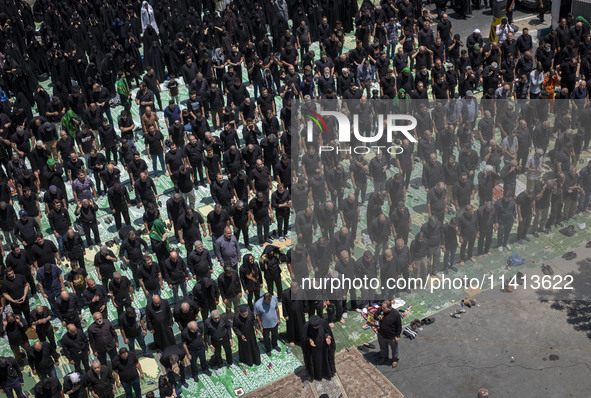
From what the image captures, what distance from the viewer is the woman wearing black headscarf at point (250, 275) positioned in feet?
58.5

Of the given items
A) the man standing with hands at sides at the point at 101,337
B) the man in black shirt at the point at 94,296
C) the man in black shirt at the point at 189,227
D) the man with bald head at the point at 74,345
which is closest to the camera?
the man with bald head at the point at 74,345

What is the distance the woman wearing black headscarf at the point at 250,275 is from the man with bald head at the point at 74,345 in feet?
12.2

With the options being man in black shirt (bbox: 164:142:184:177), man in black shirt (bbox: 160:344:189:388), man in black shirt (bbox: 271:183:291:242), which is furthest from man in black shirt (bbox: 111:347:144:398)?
man in black shirt (bbox: 164:142:184:177)

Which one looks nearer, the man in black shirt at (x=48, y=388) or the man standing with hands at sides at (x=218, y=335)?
the man in black shirt at (x=48, y=388)

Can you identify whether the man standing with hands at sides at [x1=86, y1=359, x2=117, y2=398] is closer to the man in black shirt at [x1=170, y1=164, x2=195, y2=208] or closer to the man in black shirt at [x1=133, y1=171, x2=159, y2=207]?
the man in black shirt at [x1=133, y1=171, x2=159, y2=207]

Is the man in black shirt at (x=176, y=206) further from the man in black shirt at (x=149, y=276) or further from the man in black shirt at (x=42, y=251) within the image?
the man in black shirt at (x=42, y=251)

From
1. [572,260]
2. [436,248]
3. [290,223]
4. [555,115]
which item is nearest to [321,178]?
[290,223]

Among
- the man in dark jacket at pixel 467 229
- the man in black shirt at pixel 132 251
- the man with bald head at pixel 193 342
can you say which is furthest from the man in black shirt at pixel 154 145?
the man in dark jacket at pixel 467 229

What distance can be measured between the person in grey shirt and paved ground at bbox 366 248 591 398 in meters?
3.92

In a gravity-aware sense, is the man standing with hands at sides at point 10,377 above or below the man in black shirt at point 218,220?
below

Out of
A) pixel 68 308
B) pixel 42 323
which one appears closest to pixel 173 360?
pixel 68 308

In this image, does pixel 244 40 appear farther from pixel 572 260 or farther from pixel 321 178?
pixel 572 260

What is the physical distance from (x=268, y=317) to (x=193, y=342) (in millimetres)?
1720

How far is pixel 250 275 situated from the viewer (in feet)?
58.9
